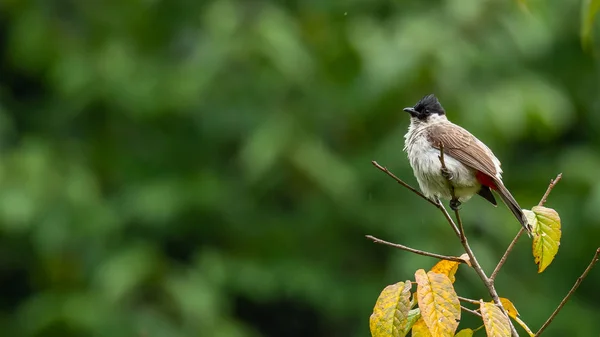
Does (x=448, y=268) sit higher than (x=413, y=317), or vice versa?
(x=448, y=268)

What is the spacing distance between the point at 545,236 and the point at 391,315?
0.43m

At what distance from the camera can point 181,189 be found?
8023 millimetres

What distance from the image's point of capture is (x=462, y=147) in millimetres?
3613

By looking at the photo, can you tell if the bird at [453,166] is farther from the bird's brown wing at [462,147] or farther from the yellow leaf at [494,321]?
the yellow leaf at [494,321]

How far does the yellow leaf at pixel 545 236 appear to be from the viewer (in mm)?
2406

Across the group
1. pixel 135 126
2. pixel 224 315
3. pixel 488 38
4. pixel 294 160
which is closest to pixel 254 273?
pixel 224 315

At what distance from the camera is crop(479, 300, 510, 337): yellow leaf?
2254 millimetres

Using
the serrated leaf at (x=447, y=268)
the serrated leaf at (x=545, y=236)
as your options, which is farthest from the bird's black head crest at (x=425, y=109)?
the serrated leaf at (x=545, y=236)

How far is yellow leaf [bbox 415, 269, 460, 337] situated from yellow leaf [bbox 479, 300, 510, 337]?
0.21 ft

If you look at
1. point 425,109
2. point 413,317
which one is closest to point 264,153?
point 425,109

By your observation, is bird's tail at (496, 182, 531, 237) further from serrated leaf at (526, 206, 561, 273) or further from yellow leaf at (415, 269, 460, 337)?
yellow leaf at (415, 269, 460, 337)

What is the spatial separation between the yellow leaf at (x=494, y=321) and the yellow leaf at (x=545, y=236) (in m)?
0.18

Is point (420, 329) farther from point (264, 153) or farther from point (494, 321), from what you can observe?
point (264, 153)

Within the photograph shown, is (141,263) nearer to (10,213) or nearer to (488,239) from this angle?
(10,213)
